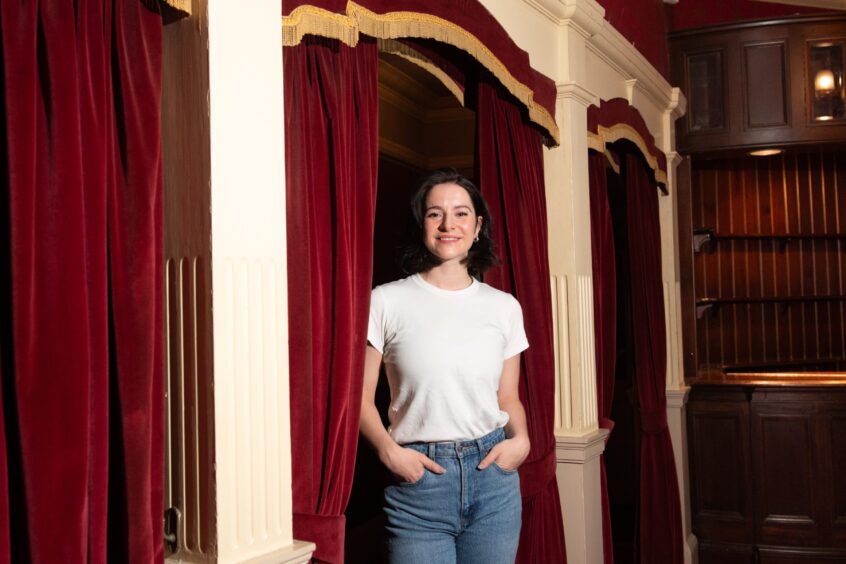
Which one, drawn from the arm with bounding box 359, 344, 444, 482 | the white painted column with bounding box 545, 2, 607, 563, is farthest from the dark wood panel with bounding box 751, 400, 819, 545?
the arm with bounding box 359, 344, 444, 482

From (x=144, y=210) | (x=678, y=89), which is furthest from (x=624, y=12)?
(x=144, y=210)

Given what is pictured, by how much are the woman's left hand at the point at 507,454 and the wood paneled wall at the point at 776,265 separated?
13.6 feet

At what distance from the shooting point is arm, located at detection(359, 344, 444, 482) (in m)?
2.21

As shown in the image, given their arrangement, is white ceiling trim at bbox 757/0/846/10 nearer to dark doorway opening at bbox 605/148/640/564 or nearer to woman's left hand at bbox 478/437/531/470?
dark doorway opening at bbox 605/148/640/564

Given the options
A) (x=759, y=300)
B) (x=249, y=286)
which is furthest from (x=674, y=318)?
(x=249, y=286)

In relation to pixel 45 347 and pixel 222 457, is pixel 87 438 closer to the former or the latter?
pixel 45 347

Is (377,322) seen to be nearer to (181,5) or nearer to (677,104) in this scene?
(181,5)

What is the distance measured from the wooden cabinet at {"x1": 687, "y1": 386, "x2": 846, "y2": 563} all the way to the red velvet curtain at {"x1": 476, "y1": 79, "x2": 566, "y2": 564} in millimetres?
2372

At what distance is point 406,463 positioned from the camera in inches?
86.7

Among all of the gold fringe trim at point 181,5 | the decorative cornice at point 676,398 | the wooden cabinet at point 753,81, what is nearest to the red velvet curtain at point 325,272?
the gold fringe trim at point 181,5

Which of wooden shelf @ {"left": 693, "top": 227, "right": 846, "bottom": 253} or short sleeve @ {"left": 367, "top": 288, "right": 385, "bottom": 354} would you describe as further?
wooden shelf @ {"left": 693, "top": 227, "right": 846, "bottom": 253}

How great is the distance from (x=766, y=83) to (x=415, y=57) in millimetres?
3446

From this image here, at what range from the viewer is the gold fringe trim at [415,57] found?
8.50 ft

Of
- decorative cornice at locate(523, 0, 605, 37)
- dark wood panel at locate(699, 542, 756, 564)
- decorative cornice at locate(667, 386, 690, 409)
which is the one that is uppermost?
decorative cornice at locate(523, 0, 605, 37)
